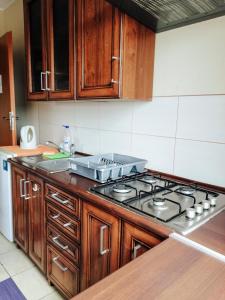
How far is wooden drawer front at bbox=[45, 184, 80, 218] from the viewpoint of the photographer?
1.24m

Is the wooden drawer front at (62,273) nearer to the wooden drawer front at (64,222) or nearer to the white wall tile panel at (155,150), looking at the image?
the wooden drawer front at (64,222)

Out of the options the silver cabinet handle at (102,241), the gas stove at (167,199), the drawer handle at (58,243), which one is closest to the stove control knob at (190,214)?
the gas stove at (167,199)

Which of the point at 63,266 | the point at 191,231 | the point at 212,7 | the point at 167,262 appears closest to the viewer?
the point at 167,262

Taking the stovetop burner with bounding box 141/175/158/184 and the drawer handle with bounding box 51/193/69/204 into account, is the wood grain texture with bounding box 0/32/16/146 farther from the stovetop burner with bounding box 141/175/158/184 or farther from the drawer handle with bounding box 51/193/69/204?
the stovetop burner with bounding box 141/175/158/184

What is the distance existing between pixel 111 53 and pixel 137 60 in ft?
0.50

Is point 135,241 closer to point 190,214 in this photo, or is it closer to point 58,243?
point 190,214

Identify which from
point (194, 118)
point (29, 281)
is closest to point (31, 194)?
point (29, 281)

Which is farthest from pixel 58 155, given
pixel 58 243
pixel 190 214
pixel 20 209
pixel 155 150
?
pixel 190 214

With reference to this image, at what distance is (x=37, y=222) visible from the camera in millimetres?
1629

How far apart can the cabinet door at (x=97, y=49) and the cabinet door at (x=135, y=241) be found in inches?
27.4

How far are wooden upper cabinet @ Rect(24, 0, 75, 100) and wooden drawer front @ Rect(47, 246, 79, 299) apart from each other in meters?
1.01

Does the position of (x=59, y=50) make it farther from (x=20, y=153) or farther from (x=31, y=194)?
(x=31, y=194)

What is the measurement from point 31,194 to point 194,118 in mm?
1185

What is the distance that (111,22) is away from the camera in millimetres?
1243
